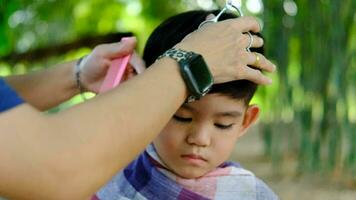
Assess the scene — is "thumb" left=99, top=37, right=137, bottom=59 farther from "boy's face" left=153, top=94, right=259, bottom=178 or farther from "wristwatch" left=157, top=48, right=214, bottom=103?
"wristwatch" left=157, top=48, right=214, bottom=103

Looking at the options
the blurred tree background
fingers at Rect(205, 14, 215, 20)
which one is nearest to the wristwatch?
fingers at Rect(205, 14, 215, 20)

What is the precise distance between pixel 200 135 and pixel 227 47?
0.26 metres

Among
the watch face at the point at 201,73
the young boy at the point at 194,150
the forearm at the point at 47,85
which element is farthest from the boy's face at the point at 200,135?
the forearm at the point at 47,85

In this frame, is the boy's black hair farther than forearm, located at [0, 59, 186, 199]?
Yes

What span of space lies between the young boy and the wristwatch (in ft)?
0.80

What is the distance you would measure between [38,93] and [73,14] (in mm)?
3951

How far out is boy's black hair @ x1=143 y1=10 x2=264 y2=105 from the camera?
1.57 metres

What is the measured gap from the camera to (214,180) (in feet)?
5.53

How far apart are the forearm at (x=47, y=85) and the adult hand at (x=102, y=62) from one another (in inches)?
2.1

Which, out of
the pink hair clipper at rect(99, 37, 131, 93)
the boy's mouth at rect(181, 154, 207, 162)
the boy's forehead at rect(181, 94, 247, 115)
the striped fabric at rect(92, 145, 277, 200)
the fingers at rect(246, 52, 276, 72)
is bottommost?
the striped fabric at rect(92, 145, 277, 200)

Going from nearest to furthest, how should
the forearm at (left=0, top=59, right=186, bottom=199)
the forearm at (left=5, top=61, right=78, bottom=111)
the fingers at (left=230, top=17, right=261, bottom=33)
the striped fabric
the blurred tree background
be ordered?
the forearm at (left=0, top=59, right=186, bottom=199) → the fingers at (left=230, top=17, right=261, bottom=33) → the striped fabric → the forearm at (left=5, top=61, right=78, bottom=111) → the blurred tree background

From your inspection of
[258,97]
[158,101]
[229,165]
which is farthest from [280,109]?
[158,101]

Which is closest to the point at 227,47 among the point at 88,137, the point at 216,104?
the point at 216,104

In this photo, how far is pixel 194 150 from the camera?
1554mm
